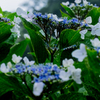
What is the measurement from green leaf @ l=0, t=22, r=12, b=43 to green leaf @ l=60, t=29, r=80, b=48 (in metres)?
0.17

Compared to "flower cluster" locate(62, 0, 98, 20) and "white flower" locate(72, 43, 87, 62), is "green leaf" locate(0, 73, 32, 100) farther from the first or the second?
"flower cluster" locate(62, 0, 98, 20)

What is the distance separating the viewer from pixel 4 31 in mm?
503

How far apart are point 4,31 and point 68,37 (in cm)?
21

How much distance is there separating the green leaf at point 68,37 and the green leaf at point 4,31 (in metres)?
0.17

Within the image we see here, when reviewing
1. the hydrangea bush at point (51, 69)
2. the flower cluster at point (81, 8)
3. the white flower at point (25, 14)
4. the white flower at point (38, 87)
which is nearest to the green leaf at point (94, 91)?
the hydrangea bush at point (51, 69)

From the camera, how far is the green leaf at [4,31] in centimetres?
49

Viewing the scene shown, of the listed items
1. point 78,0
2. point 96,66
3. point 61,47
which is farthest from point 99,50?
point 78,0

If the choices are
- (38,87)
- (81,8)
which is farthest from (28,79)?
(81,8)

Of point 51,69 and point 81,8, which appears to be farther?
point 81,8

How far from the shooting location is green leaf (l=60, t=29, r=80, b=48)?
21.3 inches

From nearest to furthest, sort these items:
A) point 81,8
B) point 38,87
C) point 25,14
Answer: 1. point 38,87
2. point 25,14
3. point 81,8

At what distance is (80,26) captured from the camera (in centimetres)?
59

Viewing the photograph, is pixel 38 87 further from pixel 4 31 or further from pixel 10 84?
pixel 4 31

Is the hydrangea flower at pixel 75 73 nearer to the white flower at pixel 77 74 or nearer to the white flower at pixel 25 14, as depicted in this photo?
the white flower at pixel 77 74
